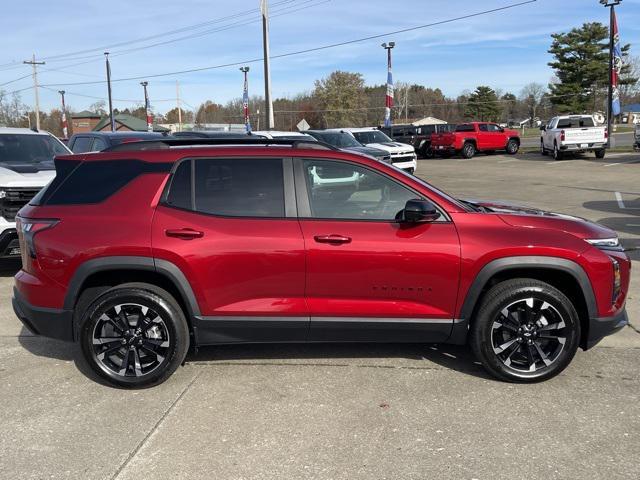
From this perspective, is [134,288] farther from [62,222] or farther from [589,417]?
[589,417]

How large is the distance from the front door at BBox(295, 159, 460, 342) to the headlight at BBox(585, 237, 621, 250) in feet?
3.34

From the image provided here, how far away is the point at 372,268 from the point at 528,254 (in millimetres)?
1101

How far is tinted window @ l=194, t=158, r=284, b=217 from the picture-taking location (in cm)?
407

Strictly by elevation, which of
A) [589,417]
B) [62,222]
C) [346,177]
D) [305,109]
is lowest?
[589,417]

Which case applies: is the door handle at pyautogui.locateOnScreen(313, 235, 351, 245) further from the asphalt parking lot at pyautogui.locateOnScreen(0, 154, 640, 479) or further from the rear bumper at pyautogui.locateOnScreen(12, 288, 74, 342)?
the rear bumper at pyautogui.locateOnScreen(12, 288, 74, 342)

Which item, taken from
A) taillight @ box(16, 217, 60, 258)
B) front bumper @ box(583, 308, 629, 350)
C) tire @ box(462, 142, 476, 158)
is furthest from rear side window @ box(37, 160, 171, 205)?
tire @ box(462, 142, 476, 158)

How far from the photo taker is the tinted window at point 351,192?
13.4 ft

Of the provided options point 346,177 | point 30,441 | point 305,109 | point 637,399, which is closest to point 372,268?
point 346,177

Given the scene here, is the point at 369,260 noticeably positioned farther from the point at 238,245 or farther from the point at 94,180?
the point at 94,180

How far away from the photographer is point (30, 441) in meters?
3.41

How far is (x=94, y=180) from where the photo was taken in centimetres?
417

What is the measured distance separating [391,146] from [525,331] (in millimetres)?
16848

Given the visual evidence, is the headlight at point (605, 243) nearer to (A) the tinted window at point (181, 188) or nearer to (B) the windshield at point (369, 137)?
(A) the tinted window at point (181, 188)

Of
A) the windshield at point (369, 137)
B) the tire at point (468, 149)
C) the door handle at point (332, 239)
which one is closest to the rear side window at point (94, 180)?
the door handle at point (332, 239)
